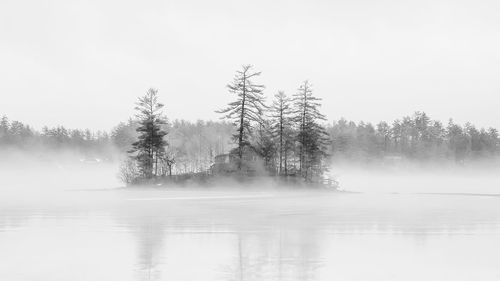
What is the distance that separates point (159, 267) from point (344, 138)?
15794cm

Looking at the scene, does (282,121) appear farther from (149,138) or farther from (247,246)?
(247,246)

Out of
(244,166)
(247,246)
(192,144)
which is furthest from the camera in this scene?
(192,144)

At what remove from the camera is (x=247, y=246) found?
75.6 ft

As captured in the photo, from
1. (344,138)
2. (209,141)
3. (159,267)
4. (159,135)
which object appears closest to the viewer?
(159,267)

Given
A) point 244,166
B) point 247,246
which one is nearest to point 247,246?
point 247,246

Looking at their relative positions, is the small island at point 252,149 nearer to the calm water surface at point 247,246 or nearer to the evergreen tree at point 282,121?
the evergreen tree at point 282,121

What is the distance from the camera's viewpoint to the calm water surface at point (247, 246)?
18047 mm

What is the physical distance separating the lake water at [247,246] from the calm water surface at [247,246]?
0.03 metres

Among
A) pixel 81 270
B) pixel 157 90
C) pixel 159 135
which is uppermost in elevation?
pixel 157 90

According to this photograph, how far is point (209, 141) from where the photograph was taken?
512ft

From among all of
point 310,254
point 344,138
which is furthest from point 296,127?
point 344,138

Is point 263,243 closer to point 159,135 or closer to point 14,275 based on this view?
point 14,275

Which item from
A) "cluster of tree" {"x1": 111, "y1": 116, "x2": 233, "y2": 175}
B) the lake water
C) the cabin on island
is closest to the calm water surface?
the lake water

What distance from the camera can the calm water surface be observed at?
1805cm
